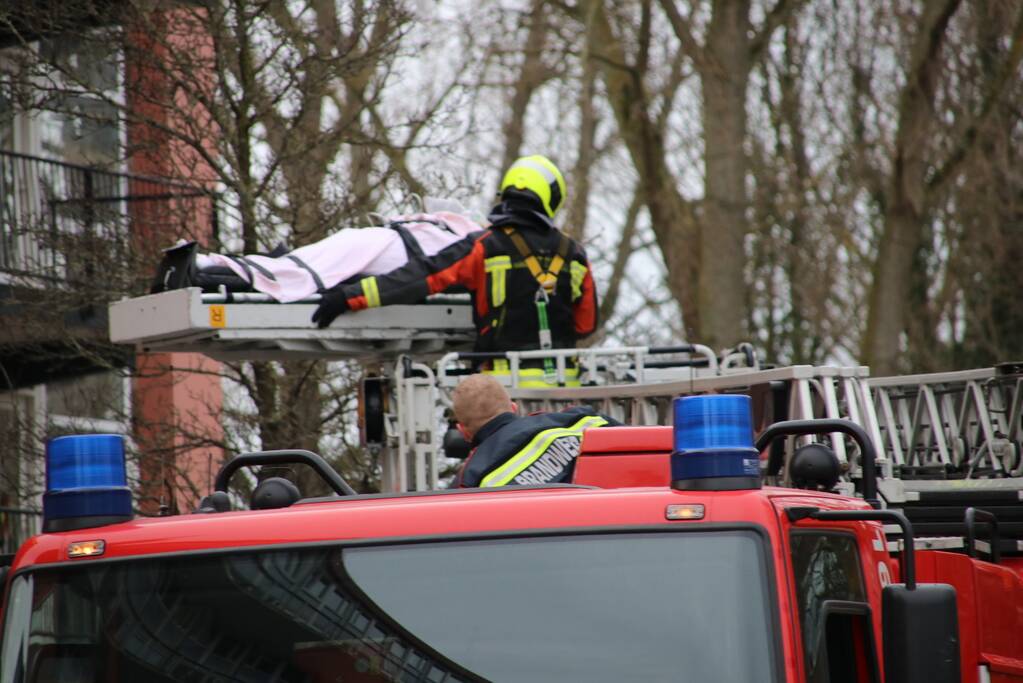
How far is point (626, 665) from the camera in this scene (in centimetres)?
310

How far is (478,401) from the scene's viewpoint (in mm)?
5727

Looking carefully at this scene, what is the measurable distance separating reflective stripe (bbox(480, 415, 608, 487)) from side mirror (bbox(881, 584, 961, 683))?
7.37 ft

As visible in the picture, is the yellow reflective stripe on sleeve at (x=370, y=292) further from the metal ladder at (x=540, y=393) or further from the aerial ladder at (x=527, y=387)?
the metal ladder at (x=540, y=393)

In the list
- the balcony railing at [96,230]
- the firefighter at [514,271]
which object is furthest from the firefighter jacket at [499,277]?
the balcony railing at [96,230]

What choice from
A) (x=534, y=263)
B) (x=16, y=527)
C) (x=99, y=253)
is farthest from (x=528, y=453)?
(x=16, y=527)

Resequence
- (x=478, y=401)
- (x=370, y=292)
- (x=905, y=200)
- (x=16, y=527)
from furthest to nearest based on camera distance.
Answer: (x=905, y=200) → (x=16, y=527) → (x=370, y=292) → (x=478, y=401)

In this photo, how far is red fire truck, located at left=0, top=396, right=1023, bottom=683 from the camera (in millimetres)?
3115

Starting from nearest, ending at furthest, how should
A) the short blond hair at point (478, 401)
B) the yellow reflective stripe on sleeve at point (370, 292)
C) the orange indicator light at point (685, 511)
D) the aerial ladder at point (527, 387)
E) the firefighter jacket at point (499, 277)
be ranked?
1. the orange indicator light at point (685, 511)
2. the short blond hair at point (478, 401)
3. the aerial ladder at point (527, 387)
4. the yellow reflective stripe on sleeve at point (370, 292)
5. the firefighter jacket at point (499, 277)

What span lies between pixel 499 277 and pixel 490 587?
4.42 meters

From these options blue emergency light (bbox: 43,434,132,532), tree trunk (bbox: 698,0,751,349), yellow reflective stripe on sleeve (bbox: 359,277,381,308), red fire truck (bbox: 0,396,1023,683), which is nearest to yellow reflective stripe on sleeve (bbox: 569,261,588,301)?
yellow reflective stripe on sleeve (bbox: 359,277,381,308)

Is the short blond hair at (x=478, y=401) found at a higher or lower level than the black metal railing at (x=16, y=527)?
higher

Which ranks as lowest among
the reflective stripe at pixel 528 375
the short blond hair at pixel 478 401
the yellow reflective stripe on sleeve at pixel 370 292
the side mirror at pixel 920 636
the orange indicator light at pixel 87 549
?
the side mirror at pixel 920 636

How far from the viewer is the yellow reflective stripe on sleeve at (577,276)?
778 centimetres

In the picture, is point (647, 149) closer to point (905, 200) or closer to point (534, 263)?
point (905, 200)
